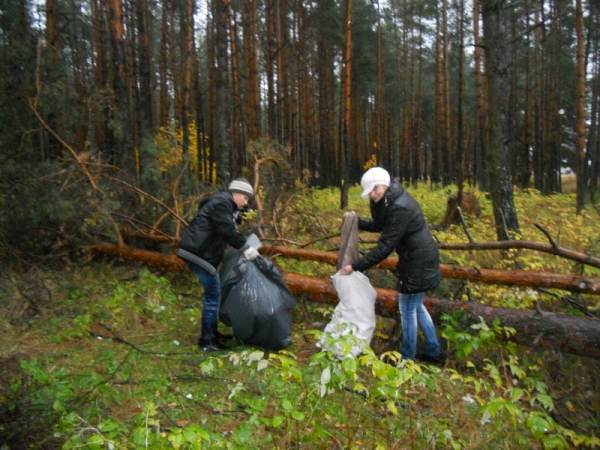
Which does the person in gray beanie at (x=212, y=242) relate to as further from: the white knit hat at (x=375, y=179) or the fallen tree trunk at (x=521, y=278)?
the fallen tree trunk at (x=521, y=278)

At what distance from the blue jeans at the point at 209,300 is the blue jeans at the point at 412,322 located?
1.89 m

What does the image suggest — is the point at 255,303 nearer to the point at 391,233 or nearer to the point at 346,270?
the point at 346,270

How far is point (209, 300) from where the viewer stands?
498cm

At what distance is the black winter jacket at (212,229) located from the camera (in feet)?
15.5

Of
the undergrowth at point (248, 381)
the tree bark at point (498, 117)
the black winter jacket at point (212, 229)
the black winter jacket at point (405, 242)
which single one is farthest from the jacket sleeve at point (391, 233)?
the tree bark at point (498, 117)

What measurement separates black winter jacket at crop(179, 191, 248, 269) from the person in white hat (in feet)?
3.93

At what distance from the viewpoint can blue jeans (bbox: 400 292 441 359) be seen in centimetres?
457

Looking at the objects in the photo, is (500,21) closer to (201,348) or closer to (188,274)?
(188,274)

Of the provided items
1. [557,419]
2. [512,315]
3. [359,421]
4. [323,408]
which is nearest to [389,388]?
[323,408]

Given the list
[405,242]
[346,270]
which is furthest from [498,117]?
[346,270]

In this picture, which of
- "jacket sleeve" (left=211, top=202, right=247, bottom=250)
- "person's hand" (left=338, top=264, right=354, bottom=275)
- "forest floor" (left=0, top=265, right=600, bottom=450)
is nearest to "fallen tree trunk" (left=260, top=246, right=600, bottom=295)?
"forest floor" (left=0, top=265, right=600, bottom=450)

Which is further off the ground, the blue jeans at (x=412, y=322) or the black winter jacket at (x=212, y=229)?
the black winter jacket at (x=212, y=229)

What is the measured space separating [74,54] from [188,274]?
1805cm

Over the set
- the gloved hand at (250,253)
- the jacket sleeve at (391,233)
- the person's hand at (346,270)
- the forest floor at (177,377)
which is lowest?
the forest floor at (177,377)
